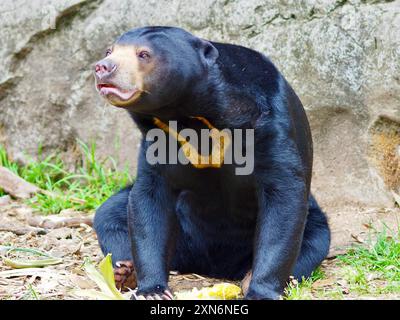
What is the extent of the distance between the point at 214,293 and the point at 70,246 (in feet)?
6.26

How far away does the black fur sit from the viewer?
16.5 feet

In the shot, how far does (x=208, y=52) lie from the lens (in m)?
5.16

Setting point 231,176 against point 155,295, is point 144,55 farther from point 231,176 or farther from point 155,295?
point 155,295

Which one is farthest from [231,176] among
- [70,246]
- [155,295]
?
[70,246]

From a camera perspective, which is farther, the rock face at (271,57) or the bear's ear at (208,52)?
the rock face at (271,57)

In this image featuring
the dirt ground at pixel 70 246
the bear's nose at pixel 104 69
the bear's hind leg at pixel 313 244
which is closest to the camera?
the bear's nose at pixel 104 69

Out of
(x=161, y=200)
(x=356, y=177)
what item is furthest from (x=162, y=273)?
(x=356, y=177)

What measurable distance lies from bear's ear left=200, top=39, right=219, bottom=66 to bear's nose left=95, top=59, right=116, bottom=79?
65 cm

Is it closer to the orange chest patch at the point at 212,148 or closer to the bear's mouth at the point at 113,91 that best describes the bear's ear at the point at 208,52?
the orange chest patch at the point at 212,148

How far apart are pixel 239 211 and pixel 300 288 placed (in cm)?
61

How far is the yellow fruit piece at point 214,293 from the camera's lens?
494cm

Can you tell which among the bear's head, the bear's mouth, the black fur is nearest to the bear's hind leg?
the black fur

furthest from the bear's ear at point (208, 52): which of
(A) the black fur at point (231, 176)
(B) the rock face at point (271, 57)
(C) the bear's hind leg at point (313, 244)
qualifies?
(B) the rock face at point (271, 57)

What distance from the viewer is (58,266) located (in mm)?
6008
